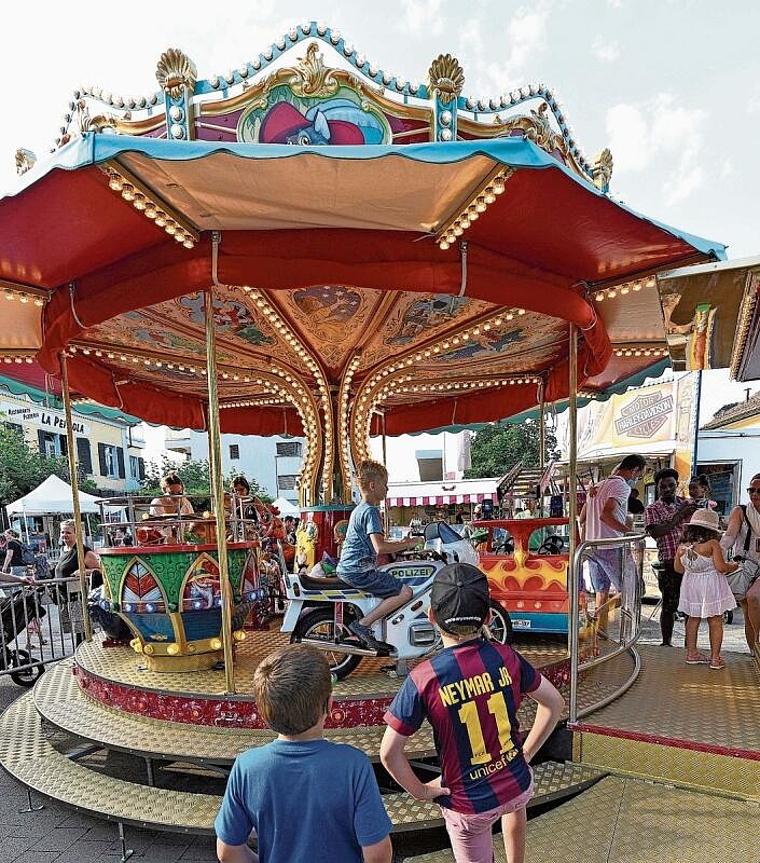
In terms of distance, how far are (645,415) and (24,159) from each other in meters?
15.4

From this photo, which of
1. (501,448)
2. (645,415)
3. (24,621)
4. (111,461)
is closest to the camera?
(24,621)

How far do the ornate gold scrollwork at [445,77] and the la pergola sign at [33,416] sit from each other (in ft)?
100

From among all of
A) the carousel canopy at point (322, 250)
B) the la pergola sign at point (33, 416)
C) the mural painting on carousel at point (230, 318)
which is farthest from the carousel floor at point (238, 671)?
the la pergola sign at point (33, 416)

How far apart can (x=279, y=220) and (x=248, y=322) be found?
7.28 ft

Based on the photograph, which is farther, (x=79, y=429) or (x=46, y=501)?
(x=79, y=429)

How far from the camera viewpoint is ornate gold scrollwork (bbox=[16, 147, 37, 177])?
379 centimetres

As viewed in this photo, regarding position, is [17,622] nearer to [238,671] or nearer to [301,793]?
[238,671]

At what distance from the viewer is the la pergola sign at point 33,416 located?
30281 mm

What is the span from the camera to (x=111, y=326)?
529 cm

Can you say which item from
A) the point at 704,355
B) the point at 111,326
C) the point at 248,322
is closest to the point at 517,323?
the point at 704,355

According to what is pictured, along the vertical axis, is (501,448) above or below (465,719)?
above

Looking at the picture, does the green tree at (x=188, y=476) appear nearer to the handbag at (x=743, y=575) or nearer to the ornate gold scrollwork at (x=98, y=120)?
the handbag at (x=743, y=575)

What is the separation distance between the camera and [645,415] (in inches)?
622

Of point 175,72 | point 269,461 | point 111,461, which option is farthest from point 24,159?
point 269,461
